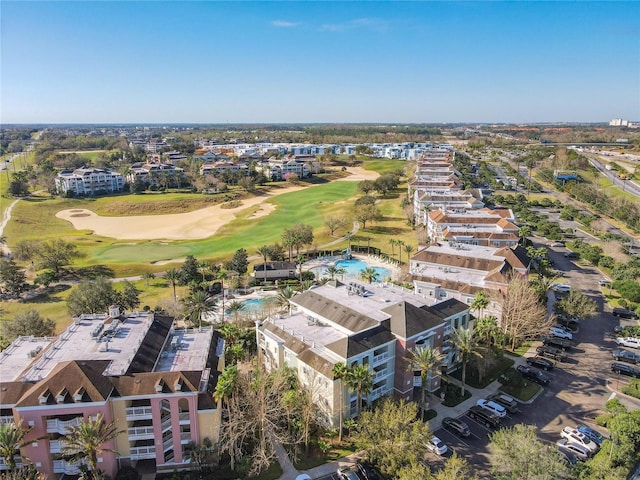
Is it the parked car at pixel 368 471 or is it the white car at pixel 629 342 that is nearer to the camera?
the parked car at pixel 368 471

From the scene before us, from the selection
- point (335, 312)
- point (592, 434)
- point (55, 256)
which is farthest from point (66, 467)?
point (55, 256)

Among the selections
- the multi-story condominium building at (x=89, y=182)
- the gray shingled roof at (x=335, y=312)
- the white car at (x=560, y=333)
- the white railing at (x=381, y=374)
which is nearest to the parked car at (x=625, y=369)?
the white car at (x=560, y=333)

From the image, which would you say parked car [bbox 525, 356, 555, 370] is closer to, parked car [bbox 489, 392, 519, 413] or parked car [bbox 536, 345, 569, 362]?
parked car [bbox 536, 345, 569, 362]

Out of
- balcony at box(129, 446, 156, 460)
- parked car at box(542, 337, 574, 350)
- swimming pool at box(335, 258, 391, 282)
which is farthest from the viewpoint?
swimming pool at box(335, 258, 391, 282)

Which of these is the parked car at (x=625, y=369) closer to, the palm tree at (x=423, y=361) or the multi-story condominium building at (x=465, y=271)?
the multi-story condominium building at (x=465, y=271)

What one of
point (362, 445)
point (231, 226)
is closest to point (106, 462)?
point (362, 445)

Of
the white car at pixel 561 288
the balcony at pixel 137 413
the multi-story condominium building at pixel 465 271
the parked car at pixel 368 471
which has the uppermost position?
the multi-story condominium building at pixel 465 271

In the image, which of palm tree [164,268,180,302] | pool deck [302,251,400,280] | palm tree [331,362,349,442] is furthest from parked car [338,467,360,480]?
pool deck [302,251,400,280]
